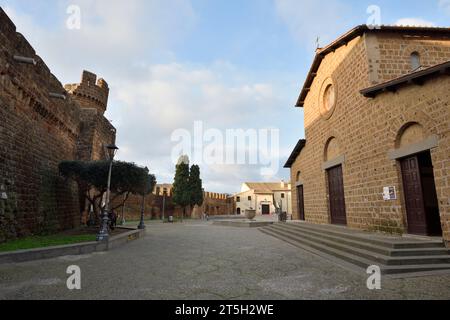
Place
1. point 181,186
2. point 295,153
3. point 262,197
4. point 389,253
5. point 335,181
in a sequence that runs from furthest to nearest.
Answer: point 262,197, point 181,186, point 295,153, point 335,181, point 389,253

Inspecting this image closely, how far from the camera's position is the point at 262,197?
2148 inches

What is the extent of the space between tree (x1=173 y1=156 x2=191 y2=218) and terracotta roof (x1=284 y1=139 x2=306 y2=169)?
19585 mm

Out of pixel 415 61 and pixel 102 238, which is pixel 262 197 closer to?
pixel 415 61

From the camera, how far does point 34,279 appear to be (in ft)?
15.7

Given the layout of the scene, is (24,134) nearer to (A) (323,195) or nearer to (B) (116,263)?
(B) (116,263)

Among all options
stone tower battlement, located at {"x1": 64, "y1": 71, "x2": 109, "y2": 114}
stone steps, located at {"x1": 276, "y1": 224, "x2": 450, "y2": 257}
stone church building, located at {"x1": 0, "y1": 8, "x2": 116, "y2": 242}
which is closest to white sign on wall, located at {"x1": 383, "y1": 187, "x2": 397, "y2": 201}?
stone steps, located at {"x1": 276, "y1": 224, "x2": 450, "y2": 257}

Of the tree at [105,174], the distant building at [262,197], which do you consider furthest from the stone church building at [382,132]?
the distant building at [262,197]

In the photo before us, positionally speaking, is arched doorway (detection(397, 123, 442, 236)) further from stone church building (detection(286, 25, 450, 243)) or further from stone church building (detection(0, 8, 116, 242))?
stone church building (detection(0, 8, 116, 242))

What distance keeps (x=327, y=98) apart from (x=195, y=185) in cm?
2594

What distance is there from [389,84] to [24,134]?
43.6ft

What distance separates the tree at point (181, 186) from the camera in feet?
116

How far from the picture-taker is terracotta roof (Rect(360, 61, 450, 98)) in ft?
21.5

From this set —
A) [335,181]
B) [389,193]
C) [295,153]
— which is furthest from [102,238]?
[295,153]

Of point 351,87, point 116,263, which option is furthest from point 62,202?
point 351,87
